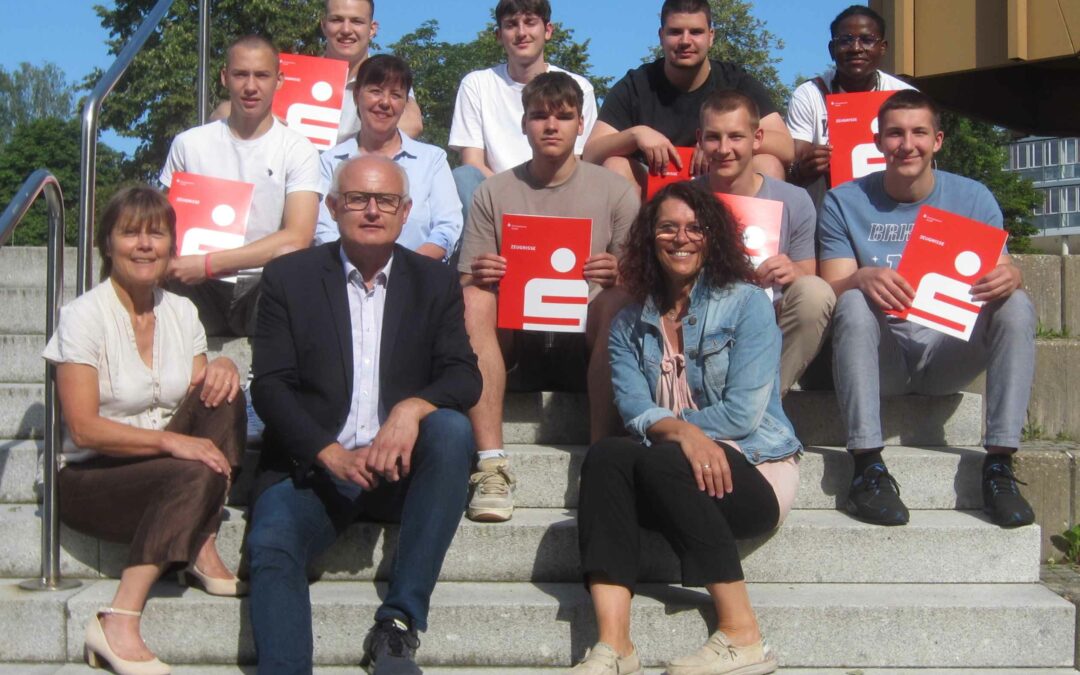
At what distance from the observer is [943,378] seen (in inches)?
187

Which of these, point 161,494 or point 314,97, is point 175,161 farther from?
point 161,494

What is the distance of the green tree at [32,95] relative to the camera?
71.9 metres

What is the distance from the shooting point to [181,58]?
26203 millimetres

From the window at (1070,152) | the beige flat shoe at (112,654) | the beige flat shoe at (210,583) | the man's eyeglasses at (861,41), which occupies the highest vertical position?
the window at (1070,152)

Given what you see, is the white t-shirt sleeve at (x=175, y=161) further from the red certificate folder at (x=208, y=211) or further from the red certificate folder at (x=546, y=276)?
the red certificate folder at (x=546, y=276)

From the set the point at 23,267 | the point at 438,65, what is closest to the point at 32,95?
the point at 438,65

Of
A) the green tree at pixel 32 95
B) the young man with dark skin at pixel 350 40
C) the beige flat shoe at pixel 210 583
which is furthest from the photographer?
the green tree at pixel 32 95

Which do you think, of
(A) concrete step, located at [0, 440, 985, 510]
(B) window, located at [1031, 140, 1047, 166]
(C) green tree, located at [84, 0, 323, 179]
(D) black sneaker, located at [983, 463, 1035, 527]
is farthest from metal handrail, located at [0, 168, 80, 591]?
(B) window, located at [1031, 140, 1047, 166]

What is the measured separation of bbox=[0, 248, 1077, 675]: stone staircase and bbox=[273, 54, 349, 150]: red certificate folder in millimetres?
2079

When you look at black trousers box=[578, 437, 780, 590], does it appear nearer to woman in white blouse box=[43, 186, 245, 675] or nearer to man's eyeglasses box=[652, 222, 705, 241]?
man's eyeglasses box=[652, 222, 705, 241]

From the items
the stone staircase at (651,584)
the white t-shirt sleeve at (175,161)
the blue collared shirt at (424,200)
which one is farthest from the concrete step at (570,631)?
the white t-shirt sleeve at (175,161)

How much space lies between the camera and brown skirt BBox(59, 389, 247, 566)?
3.80 m

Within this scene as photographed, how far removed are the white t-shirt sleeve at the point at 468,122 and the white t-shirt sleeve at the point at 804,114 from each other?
5.11 feet

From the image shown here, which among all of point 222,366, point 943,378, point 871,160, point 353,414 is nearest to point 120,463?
point 222,366
